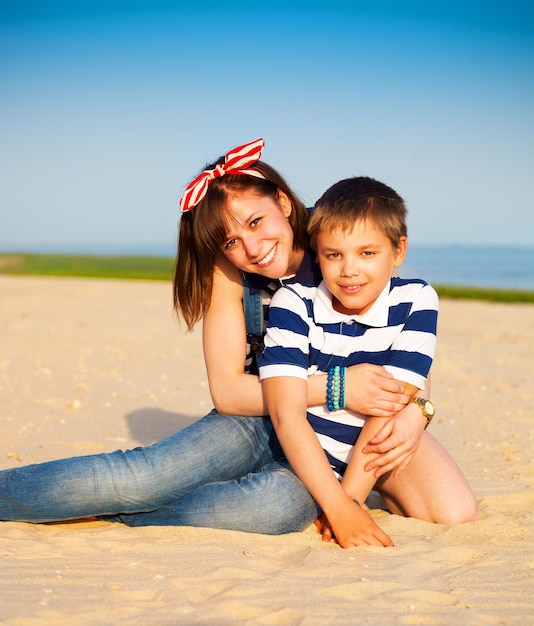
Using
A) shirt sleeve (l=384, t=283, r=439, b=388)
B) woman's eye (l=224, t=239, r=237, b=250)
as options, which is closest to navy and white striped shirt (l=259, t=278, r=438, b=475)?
shirt sleeve (l=384, t=283, r=439, b=388)

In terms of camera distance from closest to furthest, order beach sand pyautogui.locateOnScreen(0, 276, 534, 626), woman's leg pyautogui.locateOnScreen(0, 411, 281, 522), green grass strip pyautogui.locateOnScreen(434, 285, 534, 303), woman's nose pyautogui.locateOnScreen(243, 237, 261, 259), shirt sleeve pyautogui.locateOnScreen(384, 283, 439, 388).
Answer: beach sand pyautogui.locateOnScreen(0, 276, 534, 626) → woman's leg pyautogui.locateOnScreen(0, 411, 281, 522) → shirt sleeve pyautogui.locateOnScreen(384, 283, 439, 388) → woman's nose pyautogui.locateOnScreen(243, 237, 261, 259) → green grass strip pyautogui.locateOnScreen(434, 285, 534, 303)

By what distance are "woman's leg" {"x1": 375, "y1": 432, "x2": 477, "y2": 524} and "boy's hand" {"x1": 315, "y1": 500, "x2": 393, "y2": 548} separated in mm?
488

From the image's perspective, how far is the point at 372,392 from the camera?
348cm

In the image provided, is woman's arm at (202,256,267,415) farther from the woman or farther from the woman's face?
the woman's face

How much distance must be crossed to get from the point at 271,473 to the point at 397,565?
32.8 inches

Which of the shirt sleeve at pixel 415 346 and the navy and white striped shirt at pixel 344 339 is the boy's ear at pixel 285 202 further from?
the shirt sleeve at pixel 415 346

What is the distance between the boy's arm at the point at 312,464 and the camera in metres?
3.31

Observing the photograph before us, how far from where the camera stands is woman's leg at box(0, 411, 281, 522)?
345 cm

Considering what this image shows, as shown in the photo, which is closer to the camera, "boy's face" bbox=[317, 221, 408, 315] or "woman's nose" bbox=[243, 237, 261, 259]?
"boy's face" bbox=[317, 221, 408, 315]

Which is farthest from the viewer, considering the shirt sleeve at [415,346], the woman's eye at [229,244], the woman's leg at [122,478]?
the woman's eye at [229,244]

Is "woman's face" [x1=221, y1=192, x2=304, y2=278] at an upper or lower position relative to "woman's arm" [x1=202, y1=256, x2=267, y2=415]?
upper

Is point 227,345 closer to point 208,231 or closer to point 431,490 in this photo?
point 208,231

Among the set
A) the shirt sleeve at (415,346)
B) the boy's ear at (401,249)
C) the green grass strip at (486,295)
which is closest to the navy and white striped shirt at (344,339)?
the shirt sleeve at (415,346)

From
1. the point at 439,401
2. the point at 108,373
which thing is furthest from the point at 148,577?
the point at 108,373
